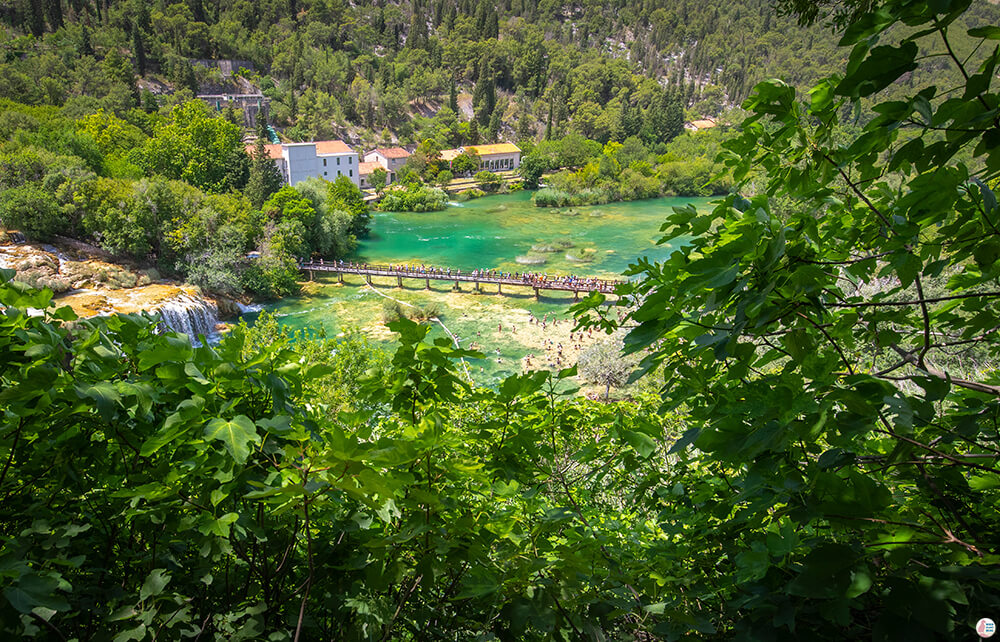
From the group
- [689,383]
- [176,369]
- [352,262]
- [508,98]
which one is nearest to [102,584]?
[176,369]

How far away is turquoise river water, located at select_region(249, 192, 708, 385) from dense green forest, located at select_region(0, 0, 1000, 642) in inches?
558

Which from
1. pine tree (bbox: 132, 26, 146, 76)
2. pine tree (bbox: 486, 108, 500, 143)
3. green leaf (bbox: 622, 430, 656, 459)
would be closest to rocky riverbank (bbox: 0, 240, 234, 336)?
green leaf (bbox: 622, 430, 656, 459)

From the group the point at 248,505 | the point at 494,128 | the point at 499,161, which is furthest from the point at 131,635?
the point at 494,128

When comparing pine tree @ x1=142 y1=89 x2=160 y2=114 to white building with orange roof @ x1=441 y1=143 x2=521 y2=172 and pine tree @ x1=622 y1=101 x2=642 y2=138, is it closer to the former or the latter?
white building with orange roof @ x1=441 y1=143 x2=521 y2=172

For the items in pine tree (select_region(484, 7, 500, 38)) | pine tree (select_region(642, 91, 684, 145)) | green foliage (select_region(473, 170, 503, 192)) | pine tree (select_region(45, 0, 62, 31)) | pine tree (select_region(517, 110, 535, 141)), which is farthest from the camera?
pine tree (select_region(484, 7, 500, 38))

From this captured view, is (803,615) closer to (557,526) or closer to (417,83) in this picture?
(557,526)

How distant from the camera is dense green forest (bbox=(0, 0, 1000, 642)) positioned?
1.00 m

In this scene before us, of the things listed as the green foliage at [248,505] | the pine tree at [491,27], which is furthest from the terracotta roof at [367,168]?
the pine tree at [491,27]

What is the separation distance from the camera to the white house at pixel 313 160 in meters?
40.2

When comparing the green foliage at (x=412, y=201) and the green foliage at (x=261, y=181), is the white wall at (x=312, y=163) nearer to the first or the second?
the green foliage at (x=412, y=201)

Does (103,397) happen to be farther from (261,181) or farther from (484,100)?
(484,100)

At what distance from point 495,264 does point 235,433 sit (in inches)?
1170

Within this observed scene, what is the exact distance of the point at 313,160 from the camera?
41.5m

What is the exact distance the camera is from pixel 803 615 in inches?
43.9
